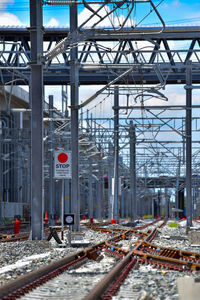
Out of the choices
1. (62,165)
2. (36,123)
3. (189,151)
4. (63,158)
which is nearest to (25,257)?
(62,165)

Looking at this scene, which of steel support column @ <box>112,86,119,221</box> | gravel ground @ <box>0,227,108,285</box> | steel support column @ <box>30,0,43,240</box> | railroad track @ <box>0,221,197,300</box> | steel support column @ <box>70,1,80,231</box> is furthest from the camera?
steel support column @ <box>112,86,119,221</box>

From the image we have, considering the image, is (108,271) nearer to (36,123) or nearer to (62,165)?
(62,165)

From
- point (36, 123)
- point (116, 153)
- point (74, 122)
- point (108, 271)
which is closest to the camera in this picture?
point (108, 271)

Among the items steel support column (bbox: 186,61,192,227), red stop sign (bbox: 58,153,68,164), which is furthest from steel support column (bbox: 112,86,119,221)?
red stop sign (bbox: 58,153,68,164)

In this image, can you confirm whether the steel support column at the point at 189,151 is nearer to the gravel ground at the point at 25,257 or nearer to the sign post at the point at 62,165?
the sign post at the point at 62,165

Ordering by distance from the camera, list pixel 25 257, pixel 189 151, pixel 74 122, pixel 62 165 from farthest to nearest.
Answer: pixel 189 151
pixel 74 122
pixel 62 165
pixel 25 257

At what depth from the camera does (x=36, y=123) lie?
17.5 meters

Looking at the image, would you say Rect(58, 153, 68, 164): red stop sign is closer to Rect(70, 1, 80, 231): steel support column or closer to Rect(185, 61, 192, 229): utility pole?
Rect(70, 1, 80, 231): steel support column

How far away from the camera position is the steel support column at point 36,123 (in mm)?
17156

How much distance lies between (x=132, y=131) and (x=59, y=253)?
86.3 feet

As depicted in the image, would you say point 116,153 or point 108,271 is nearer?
point 108,271

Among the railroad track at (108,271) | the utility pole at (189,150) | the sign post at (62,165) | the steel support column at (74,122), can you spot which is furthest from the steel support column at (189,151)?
the sign post at (62,165)

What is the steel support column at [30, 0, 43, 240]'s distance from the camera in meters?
17.2

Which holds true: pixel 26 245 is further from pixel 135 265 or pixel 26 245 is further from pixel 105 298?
pixel 105 298
